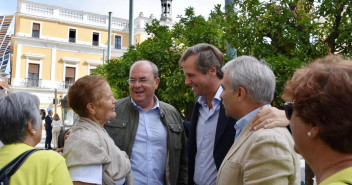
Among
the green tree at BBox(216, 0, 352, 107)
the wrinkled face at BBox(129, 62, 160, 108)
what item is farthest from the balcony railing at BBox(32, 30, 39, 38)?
the wrinkled face at BBox(129, 62, 160, 108)

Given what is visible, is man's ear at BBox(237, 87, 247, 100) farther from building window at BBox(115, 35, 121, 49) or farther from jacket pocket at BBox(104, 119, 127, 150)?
building window at BBox(115, 35, 121, 49)

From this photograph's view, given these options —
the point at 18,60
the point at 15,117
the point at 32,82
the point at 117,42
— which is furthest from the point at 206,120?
the point at 117,42

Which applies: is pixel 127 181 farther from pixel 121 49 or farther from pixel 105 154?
pixel 121 49

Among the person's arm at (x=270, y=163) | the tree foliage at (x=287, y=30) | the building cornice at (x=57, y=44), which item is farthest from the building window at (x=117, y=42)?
the person's arm at (x=270, y=163)

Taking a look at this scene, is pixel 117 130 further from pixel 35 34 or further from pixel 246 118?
pixel 35 34

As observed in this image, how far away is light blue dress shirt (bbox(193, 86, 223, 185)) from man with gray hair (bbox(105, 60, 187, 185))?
0.95 feet

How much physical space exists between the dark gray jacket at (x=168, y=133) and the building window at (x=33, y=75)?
35331 millimetres

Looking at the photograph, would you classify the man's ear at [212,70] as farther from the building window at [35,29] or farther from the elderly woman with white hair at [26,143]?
the building window at [35,29]

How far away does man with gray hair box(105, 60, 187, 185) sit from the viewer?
320 centimetres

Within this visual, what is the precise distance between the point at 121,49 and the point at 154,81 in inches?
1495

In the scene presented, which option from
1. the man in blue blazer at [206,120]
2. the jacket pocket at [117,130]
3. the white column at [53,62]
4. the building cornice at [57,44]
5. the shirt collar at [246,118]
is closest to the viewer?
the shirt collar at [246,118]

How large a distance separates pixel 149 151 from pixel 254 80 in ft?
4.68

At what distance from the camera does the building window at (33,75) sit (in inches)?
1413

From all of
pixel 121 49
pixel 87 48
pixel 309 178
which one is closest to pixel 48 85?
pixel 87 48
